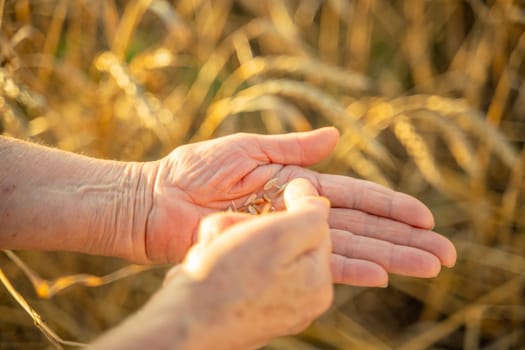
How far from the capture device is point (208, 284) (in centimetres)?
67

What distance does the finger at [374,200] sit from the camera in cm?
100

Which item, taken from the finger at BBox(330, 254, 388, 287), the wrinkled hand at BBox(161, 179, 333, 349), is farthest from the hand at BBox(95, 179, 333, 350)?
the finger at BBox(330, 254, 388, 287)

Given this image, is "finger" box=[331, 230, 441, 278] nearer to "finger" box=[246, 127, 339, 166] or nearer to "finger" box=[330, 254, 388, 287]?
"finger" box=[330, 254, 388, 287]

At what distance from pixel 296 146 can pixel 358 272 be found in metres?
0.26

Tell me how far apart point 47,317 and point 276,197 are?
2.10 ft

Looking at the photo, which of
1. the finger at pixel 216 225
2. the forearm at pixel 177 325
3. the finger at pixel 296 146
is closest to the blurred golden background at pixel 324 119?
the finger at pixel 296 146

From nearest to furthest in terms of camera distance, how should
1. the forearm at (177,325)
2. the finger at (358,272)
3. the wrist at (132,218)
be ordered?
the forearm at (177,325)
the finger at (358,272)
the wrist at (132,218)

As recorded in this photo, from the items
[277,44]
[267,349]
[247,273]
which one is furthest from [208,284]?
[277,44]

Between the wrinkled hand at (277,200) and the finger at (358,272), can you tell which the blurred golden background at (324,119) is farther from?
the finger at (358,272)

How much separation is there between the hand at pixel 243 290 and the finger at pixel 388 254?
0.23 m

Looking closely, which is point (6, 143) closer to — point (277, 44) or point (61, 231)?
point (61, 231)

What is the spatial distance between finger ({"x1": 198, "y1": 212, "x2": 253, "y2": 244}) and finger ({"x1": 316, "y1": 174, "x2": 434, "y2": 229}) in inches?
11.7

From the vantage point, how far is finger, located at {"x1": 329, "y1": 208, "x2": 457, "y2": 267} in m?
0.97

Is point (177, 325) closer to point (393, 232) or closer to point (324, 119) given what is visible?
point (393, 232)
